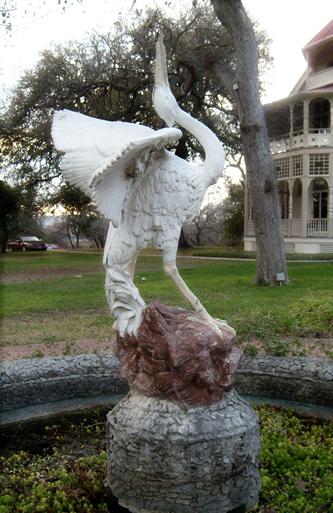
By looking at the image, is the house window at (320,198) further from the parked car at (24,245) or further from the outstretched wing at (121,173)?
the outstretched wing at (121,173)

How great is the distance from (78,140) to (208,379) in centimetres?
162

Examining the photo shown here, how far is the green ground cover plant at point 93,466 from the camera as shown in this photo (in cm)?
316

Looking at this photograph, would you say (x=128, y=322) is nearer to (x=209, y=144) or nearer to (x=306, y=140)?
(x=209, y=144)

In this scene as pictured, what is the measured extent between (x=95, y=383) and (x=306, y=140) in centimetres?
2032

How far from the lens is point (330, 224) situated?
22.3 metres

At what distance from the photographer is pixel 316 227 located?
23.0 meters

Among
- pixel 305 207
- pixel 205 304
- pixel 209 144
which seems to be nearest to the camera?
pixel 209 144

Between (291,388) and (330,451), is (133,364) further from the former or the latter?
(291,388)

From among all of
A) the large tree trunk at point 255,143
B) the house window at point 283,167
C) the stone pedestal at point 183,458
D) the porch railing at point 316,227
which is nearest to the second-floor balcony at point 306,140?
the house window at point 283,167

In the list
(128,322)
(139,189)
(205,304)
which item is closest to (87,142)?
(139,189)

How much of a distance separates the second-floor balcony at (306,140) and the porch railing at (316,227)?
3265 millimetres

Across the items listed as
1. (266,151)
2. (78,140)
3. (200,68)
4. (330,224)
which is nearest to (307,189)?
(330,224)

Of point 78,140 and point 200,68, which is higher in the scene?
point 200,68

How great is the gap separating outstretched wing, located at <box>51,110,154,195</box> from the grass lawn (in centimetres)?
281
